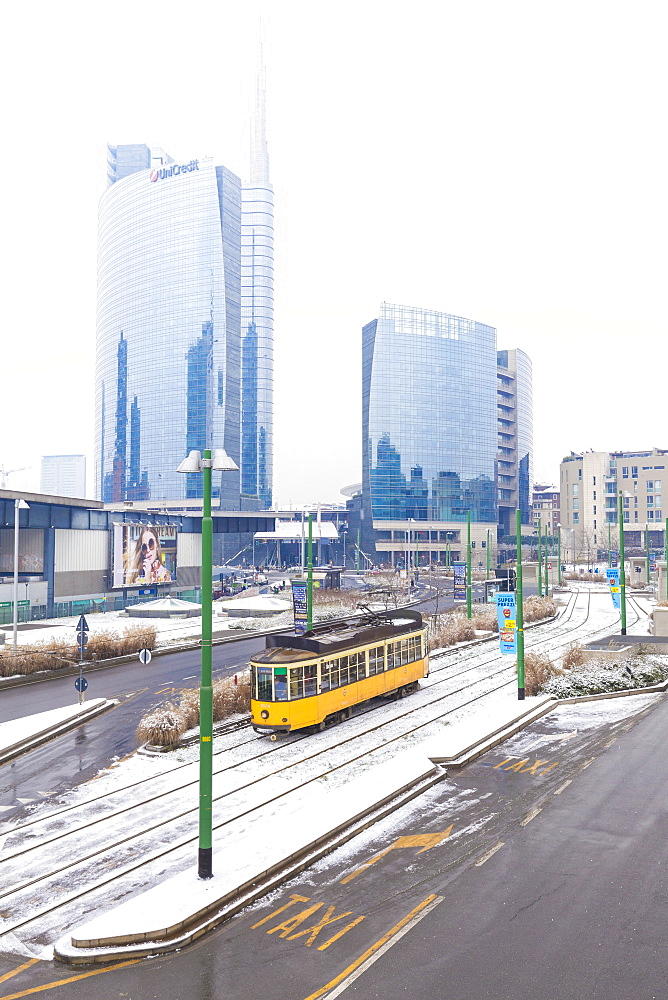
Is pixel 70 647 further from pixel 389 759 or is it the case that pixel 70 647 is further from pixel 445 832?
pixel 445 832

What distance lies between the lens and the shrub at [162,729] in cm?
2152

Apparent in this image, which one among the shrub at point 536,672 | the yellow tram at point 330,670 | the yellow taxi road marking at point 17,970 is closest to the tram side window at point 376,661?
the yellow tram at point 330,670

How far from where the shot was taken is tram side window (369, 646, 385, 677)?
26058mm

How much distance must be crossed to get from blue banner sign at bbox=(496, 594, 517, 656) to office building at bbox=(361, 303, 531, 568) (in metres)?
124

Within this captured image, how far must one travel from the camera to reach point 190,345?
197250 millimetres

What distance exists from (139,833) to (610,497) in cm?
15283

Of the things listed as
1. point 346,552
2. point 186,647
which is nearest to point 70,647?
point 186,647

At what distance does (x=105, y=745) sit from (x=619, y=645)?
2484 cm

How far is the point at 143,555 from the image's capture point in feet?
210

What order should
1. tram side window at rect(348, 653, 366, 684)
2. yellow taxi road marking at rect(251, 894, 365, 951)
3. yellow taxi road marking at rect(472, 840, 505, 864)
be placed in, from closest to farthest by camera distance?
1. yellow taxi road marking at rect(251, 894, 365, 951)
2. yellow taxi road marking at rect(472, 840, 505, 864)
3. tram side window at rect(348, 653, 366, 684)

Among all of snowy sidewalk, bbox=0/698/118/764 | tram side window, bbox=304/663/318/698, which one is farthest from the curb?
snowy sidewalk, bbox=0/698/118/764

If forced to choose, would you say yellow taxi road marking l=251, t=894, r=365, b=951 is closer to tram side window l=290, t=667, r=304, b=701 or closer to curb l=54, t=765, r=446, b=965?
curb l=54, t=765, r=446, b=965

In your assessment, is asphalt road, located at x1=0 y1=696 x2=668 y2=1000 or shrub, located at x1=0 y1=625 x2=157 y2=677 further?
shrub, located at x1=0 y1=625 x2=157 y2=677

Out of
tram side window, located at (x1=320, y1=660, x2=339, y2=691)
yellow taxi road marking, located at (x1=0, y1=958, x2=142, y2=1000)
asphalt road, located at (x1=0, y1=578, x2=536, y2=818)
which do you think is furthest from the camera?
tram side window, located at (x1=320, y1=660, x2=339, y2=691)
